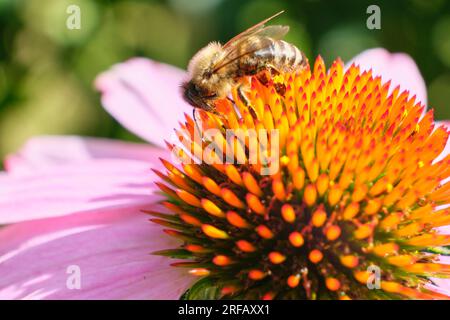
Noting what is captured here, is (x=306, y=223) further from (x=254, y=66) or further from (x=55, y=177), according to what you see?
(x=55, y=177)

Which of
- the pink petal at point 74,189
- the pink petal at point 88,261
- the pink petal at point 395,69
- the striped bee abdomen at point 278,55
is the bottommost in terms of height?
the pink petal at point 88,261

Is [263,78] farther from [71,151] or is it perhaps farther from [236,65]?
[71,151]

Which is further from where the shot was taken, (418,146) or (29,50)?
(29,50)

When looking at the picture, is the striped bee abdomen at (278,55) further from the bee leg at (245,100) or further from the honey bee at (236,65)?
the bee leg at (245,100)

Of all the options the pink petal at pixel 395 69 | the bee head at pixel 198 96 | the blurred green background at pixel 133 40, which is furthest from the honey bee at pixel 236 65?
the blurred green background at pixel 133 40
